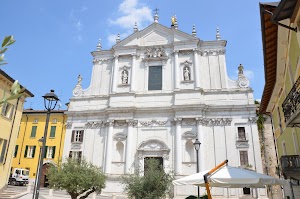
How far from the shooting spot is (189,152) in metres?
25.5

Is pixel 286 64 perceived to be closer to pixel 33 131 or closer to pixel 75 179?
pixel 75 179

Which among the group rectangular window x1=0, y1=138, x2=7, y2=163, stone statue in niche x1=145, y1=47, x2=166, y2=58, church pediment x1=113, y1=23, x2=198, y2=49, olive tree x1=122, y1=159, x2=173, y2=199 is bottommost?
olive tree x1=122, y1=159, x2=173, y2=199

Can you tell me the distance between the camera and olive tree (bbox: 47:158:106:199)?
1554cm

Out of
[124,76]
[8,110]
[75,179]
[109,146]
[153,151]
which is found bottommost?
[75,179]

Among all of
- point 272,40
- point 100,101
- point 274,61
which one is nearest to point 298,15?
point 272,40

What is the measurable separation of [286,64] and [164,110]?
52.6 feet

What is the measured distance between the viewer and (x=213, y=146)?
25125mm

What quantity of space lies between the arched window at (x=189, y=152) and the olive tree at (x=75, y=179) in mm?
10760

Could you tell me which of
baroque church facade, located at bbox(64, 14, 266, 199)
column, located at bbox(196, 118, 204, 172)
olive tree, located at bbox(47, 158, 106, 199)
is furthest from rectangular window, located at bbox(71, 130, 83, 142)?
column, located at bbox(196, 118, 204, 172)

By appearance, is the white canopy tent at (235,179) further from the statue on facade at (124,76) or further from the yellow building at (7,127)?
the statue on facade at (124,76)

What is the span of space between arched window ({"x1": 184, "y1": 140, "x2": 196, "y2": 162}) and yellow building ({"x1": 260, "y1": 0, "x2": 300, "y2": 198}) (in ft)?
31.4

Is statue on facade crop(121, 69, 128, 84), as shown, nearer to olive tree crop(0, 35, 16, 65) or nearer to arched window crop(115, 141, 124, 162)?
arched window crop(115, 141, 124, 162)

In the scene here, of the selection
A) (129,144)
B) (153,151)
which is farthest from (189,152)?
(129,144)

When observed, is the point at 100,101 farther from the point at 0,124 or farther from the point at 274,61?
the point at 274,61
